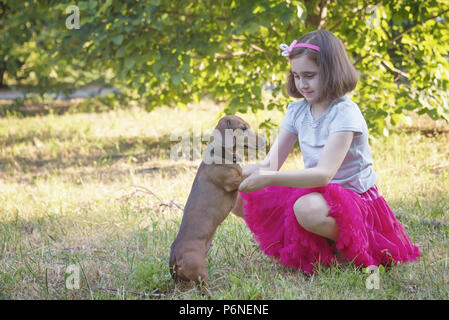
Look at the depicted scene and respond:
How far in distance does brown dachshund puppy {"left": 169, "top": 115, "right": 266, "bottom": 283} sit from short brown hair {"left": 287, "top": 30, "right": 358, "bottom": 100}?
18.4 inches

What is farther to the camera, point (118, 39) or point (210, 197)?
point (118, 39)

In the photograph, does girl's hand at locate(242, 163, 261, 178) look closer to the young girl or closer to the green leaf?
the young girl

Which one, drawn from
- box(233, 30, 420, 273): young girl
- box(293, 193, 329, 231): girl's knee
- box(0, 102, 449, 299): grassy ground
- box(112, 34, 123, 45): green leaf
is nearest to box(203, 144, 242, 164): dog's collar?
box(233, 30, 420, 273): young girl

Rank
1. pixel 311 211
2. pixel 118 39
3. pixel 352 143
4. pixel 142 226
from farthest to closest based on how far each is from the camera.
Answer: pixel 118 39 < pixel 142 226 < pixel 352 143 < pixel 311 211

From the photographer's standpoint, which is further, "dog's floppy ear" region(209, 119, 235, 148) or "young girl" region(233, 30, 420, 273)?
"young girl" region(233, 30, 420, 273)

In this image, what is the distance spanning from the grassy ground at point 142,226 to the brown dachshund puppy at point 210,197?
16 cm

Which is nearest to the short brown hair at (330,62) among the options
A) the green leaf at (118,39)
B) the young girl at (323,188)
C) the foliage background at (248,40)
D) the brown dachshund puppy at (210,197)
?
the young girl at (323,188)

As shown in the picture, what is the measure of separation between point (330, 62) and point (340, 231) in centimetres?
83

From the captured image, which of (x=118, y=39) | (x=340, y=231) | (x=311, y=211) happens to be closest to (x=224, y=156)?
(x=311, y=211)

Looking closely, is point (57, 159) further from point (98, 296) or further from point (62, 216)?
point (98, 296)

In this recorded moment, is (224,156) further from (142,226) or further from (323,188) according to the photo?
(142,226)

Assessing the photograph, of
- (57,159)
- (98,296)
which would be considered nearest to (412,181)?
(98,296)

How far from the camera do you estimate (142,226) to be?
3242mm

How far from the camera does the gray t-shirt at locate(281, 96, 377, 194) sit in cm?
230
